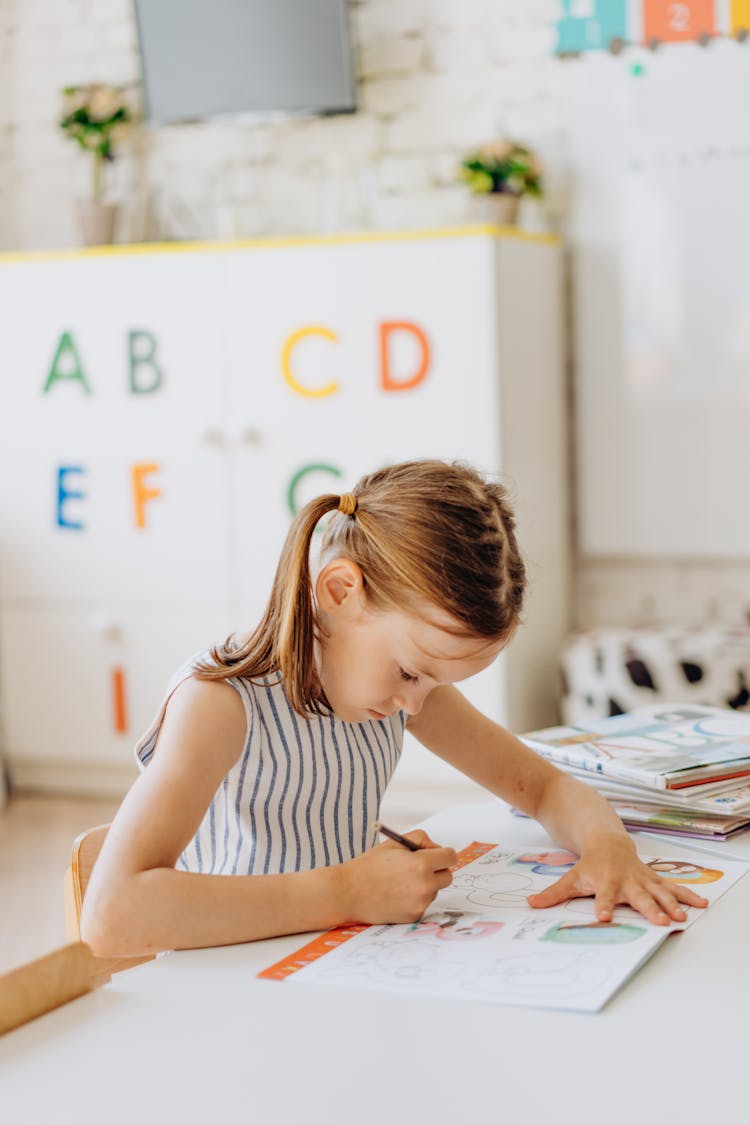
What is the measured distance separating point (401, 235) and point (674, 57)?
2.64 ft

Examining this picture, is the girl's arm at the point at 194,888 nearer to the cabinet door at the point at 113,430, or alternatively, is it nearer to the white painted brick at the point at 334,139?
the cabinet door at the point at 113,430

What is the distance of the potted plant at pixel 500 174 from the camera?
3.30 meters

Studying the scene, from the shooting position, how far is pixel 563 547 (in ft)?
11.4

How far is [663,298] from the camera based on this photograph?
3.34m

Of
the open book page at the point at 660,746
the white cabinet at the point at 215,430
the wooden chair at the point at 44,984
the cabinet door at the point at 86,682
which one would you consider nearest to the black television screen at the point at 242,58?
the white cabinet at the point at 215,430

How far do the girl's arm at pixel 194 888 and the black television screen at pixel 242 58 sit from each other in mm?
2640

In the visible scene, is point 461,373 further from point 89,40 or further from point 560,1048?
point 560,1048

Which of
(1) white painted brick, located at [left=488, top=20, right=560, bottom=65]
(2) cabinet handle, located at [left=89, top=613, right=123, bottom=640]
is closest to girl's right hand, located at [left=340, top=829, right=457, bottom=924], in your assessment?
(2) cabinet handle, located at [left=89, top=613, right=123, bottom=640]

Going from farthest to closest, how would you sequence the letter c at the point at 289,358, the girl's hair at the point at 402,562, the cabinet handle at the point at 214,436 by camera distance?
the cabinet handle at the point at 214,436
the letter c at the point at 289,358
the girl's hair at the point at 402,562

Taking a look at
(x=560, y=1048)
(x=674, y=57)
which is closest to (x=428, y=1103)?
(x=560, y=1048)

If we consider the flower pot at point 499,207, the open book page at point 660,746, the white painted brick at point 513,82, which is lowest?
the open book page at point 660,746

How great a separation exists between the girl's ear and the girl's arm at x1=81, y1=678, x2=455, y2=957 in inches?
7.2

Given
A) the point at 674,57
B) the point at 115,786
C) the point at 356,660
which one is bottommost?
the point at 115,786

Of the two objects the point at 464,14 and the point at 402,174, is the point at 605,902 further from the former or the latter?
the point at 464,14
